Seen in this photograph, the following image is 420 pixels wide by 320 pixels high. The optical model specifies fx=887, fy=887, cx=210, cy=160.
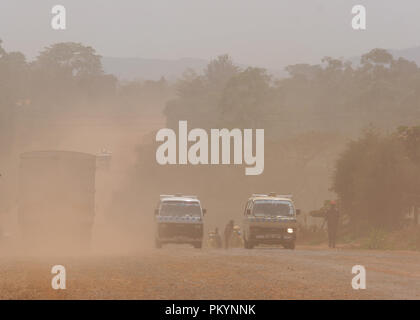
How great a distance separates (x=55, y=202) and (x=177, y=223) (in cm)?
545

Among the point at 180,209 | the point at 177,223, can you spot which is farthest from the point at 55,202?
the point at 180,209

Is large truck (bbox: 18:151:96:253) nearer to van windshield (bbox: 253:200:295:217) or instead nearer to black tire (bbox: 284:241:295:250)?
van windshield (bbox: 253:200:295:217)

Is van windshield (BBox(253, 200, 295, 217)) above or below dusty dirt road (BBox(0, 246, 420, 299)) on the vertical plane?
above

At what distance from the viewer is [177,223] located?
3753 centimetres

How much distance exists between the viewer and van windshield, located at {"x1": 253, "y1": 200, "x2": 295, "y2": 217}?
120 ft

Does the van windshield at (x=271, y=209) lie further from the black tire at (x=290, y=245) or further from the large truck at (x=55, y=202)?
the large truck at (x=55, y=202)

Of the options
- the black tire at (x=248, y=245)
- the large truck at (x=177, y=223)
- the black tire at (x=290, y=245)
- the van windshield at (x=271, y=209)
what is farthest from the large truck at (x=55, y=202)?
the black tire at (x=290, y=245)

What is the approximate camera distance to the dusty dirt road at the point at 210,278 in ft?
58.1

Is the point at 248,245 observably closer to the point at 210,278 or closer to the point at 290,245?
the point at 290,245

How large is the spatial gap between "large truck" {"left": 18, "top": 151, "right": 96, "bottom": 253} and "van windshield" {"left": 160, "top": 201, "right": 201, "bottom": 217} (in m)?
3.49

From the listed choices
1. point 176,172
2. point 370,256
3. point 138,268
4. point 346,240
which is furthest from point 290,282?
point 176,172

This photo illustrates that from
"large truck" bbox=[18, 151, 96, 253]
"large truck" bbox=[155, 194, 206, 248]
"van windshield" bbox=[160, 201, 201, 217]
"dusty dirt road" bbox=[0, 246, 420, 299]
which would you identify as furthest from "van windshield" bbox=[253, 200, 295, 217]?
"dusty dirt road" bbox=[0, 246, 420, 299]

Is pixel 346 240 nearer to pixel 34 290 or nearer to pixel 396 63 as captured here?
pixel 34 290

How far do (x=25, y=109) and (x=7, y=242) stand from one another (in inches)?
4012
